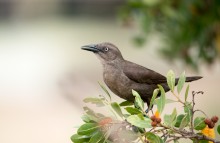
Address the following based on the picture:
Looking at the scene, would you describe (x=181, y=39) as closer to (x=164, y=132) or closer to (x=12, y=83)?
(x=164, y=132)

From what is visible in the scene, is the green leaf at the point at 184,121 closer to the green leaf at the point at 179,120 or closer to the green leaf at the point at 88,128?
the green leaf at the point at 179,120

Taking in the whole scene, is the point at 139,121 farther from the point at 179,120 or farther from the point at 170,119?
the point at 179,120

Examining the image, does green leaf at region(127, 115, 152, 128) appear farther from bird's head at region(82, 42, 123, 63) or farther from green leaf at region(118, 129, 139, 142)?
bird's head at region(82, 42, 123, 63)

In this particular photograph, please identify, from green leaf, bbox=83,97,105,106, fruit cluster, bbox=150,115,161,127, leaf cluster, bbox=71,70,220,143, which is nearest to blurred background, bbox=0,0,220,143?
green leaf, bbox=83,97,105,106

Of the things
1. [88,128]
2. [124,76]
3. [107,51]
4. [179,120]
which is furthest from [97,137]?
[107,51]

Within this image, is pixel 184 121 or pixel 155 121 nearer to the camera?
pixel 155 121

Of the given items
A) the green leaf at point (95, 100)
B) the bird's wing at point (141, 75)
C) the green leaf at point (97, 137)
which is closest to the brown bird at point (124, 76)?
the bird's wing at point (141, 75)
